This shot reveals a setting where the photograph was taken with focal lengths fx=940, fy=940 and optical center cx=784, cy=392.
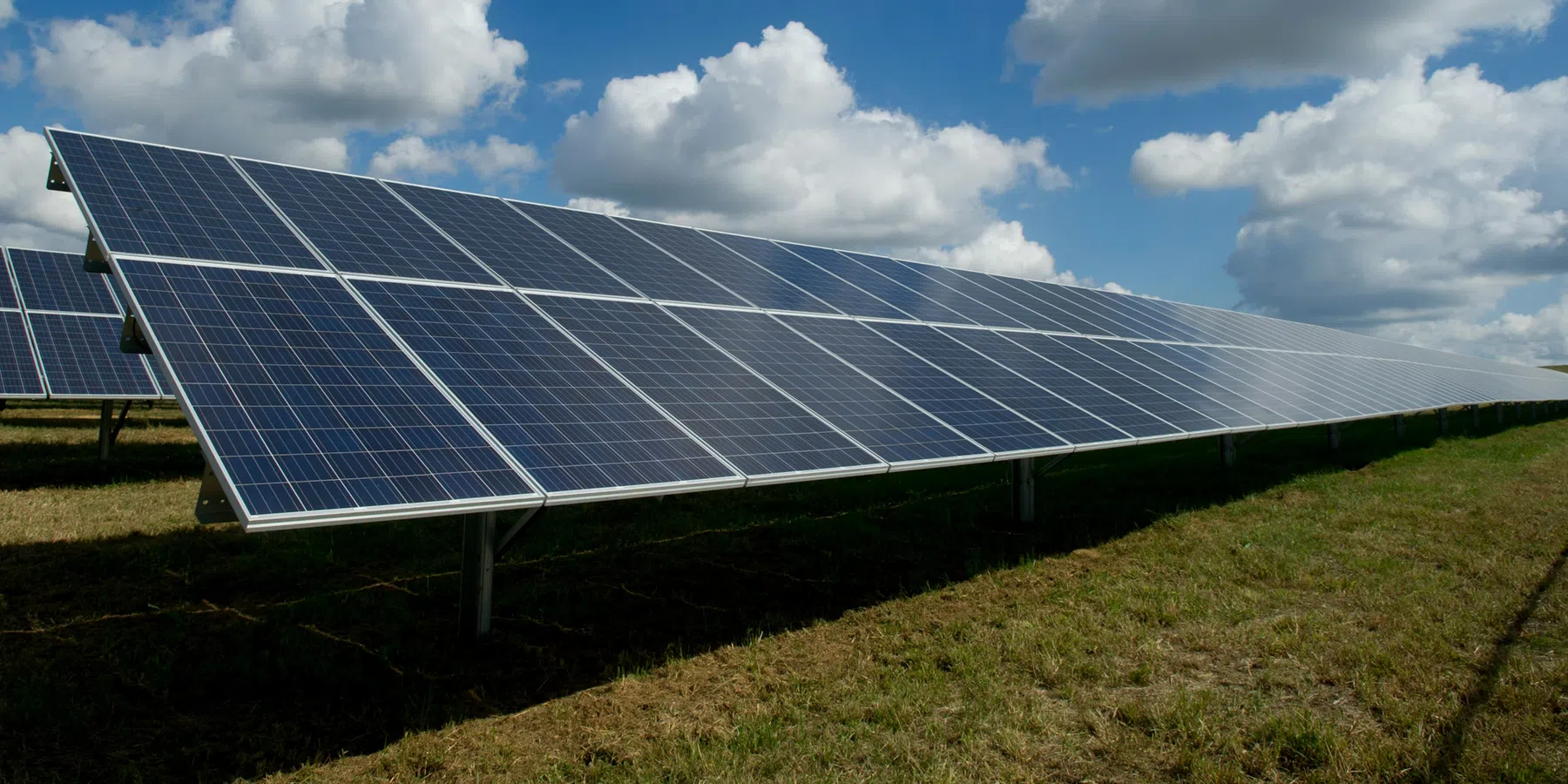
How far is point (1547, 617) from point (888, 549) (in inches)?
306

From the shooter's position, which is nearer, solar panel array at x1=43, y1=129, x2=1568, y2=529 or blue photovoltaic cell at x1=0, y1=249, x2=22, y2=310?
solar panel array at x1=43, y1=129, x2=1568, y2=529

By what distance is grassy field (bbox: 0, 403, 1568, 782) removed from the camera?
7.04 m

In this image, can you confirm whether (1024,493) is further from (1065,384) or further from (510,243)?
(510,243)

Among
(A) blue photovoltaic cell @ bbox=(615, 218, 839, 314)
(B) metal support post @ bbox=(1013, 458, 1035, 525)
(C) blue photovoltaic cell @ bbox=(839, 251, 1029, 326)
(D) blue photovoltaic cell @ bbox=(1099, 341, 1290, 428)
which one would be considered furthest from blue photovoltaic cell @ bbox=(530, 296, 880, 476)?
(D) blue photovoltaic cell @ bbox=(1099, 341, 1290, 428)

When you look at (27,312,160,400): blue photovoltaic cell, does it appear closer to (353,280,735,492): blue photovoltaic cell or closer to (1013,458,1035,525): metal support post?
(353,280,735,492): blue photovoltaic cell

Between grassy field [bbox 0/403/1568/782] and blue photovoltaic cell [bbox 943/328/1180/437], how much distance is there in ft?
6.10

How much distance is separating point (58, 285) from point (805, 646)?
1006 inches

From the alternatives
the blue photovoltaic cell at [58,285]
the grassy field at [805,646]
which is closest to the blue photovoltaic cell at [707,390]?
the grassy field at [805,646]

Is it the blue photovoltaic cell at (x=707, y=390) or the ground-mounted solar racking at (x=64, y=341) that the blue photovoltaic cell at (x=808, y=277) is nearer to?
the blue photovoltaic cell at (x=707, y=390)

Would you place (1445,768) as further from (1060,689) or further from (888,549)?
→ (888,549)

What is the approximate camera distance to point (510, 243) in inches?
520

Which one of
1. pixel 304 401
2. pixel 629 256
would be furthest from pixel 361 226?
pixel 304 401

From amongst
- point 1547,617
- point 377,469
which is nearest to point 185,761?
point 377,469

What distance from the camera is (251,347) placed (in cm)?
805
